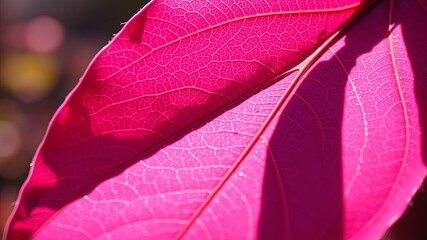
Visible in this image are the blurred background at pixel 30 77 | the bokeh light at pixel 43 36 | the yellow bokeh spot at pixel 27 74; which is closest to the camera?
the blurred background at pixel 30 77

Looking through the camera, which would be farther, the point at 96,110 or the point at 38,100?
the point at 38,100

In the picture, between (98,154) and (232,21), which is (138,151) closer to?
(98,154)

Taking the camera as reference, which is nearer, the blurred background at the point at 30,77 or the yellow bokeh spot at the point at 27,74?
the blurred background at the point at 30,77

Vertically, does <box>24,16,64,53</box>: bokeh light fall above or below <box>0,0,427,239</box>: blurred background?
above

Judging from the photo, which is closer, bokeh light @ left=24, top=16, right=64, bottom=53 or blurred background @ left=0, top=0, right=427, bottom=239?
blurred background @ left=0, top=0, right=427, bottom=239

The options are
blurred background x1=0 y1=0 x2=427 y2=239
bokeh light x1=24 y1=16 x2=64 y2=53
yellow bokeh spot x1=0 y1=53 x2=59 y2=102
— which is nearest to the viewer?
blurred background x1=0 y1=0 x2=427 y2=239

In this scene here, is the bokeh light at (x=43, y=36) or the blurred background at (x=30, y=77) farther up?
the bokeh light at (x=43, y=36)

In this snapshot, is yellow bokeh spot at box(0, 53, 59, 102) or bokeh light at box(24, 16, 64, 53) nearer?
yellow bokeh spot at box(0, 53, 59, 102)

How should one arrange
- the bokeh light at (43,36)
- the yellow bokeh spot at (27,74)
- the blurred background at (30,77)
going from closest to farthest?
the blurred background at (30,77)
the yellow bokeh spot at (27,74)
the bokeh light at (43,36)

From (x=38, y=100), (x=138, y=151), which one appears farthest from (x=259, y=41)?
(x=38, y=100)

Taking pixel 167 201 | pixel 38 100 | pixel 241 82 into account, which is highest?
pixel 241 82

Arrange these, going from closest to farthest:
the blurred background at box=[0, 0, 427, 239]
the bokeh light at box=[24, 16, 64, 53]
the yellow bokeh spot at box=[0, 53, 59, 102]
A: the blurred background at box=[0, 0, 427, 239] < the yellow bokeh spot at box=[0, 53, 59, 102] < the bokeh light at box=[24, 16, 64, 53]
